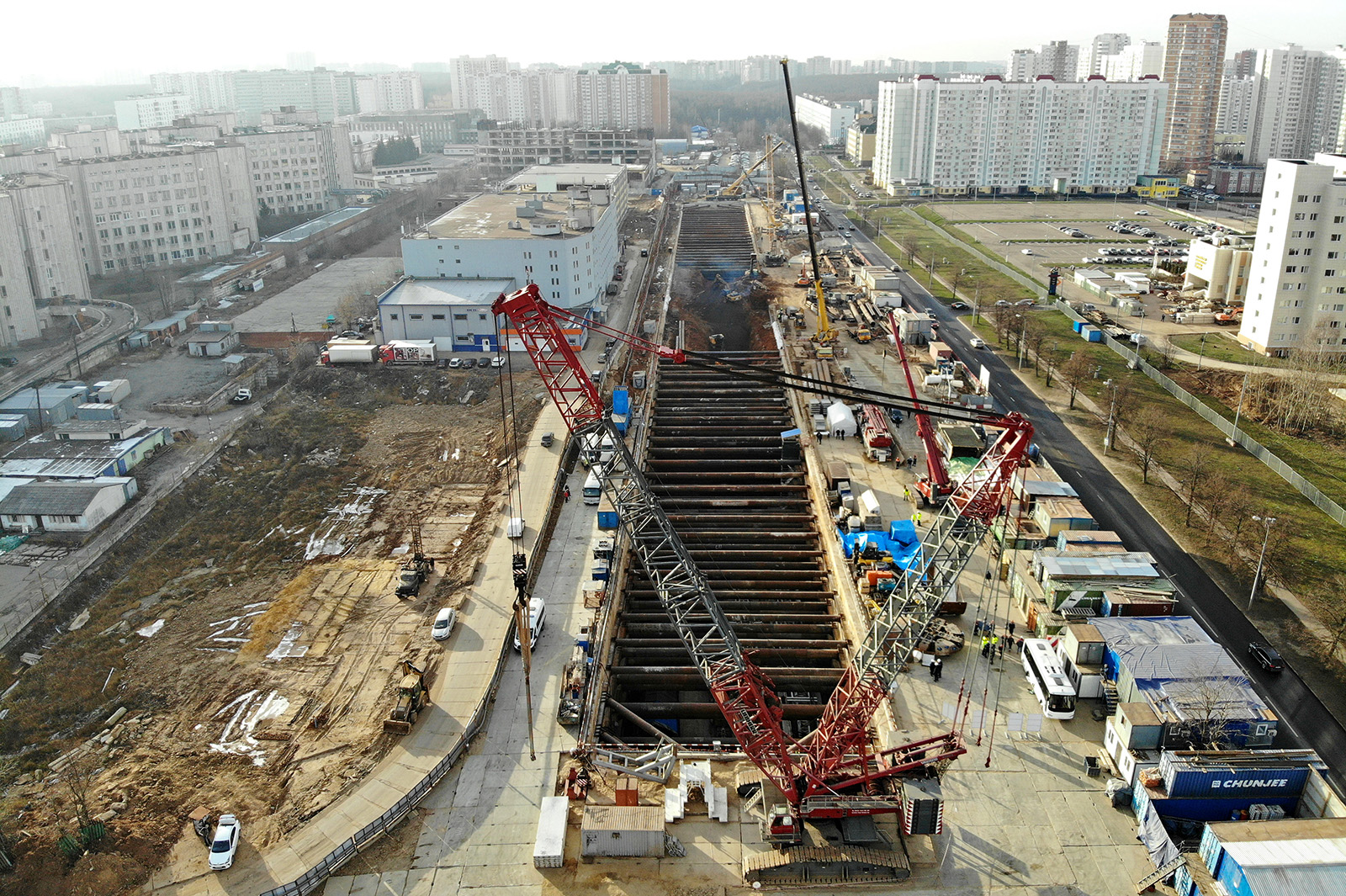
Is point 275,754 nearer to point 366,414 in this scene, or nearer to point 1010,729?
point 1010,729

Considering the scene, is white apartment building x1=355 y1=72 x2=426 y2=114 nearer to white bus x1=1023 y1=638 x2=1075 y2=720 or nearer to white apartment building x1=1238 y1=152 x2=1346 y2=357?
white apartment building x1=1238 y1=152 x2=1346 y2=357

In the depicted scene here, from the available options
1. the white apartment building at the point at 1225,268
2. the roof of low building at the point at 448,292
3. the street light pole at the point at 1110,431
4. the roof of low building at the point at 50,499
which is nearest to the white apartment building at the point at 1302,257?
the white apartment building at the point at 1225,268

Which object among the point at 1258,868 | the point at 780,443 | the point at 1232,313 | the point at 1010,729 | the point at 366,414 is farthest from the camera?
the point at 1232,313

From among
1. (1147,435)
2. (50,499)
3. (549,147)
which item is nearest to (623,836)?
(50,499)

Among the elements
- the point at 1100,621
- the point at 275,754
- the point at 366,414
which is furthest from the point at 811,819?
the point at 366,414

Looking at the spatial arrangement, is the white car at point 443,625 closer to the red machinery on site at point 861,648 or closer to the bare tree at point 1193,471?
the red machinery on site at point 861,648
